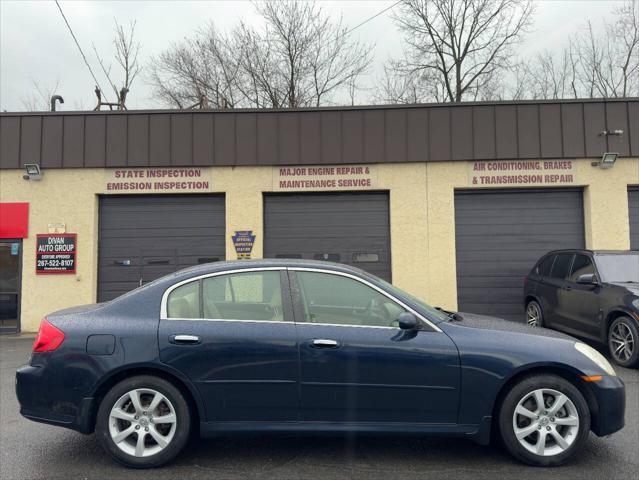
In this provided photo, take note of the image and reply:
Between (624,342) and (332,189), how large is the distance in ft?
19.8

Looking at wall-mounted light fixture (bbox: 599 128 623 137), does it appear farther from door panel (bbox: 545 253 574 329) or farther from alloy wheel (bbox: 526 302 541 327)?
alloy wheel (bbox: 526 302 541 327)

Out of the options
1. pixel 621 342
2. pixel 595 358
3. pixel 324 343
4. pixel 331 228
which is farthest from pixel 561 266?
pixel 324 343

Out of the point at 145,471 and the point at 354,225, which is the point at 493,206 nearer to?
the point at 354,225

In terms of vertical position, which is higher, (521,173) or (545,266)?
(521,173)

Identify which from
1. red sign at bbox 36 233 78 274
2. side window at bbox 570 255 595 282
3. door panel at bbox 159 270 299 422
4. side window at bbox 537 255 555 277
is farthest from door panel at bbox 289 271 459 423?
red sign at bbox 36 233 78 274

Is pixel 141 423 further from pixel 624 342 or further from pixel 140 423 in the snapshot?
pixel 624 342

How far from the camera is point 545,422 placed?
12.0 ft

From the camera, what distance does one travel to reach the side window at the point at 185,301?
3836mm

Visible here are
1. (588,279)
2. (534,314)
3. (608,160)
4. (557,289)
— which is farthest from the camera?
(608,160)

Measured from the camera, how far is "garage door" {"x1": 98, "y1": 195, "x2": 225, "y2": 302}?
1064 centimetres

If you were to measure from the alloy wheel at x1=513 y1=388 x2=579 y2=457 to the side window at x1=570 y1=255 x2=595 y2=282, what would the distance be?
182 inches

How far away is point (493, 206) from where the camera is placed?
10.7m

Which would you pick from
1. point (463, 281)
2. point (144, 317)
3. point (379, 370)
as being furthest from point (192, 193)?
point (379, 370)

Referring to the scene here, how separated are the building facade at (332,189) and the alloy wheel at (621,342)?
11.4 ft
